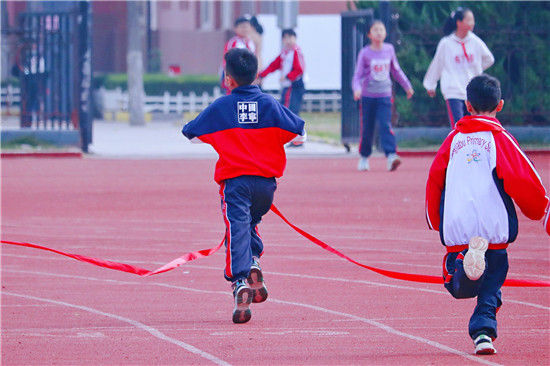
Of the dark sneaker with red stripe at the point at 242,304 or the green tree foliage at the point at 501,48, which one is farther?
the green tree foliage at the point at 501,48

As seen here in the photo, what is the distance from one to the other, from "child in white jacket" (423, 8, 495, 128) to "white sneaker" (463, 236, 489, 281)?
30.1 ft

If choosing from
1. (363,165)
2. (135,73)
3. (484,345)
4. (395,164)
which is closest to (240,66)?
(484,345)

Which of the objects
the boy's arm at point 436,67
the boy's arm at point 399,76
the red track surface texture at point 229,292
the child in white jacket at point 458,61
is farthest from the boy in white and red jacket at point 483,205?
the boy's arm at point 399,76

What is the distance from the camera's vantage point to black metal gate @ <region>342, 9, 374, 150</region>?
69.6 ft

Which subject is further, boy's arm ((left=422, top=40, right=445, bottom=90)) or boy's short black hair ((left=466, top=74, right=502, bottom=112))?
boy's arm ((left=422, top=40, right=445, bottom=90))

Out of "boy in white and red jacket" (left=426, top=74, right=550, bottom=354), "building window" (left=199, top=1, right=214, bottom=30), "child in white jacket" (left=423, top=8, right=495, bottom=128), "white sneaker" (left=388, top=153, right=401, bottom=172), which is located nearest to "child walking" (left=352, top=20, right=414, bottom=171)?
"white sneaker" (left=388, top=153, right=401, bottom=172)

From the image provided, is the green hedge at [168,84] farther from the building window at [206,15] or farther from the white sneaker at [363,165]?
the white sneaker at [363,165]

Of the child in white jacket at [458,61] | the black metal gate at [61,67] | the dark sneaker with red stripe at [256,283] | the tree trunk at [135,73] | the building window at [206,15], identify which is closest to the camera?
the dark sneaker with red stripe at [256,283]

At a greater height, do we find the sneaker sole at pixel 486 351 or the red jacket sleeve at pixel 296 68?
the red jacket sleeve at pixel 296 68

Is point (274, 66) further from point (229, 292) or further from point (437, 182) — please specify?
point (437, 182)

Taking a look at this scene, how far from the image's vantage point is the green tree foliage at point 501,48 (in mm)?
20734

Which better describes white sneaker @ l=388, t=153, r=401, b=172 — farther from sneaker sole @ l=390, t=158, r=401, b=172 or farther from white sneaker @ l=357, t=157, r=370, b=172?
white sneaker @ l=357, t=157, r=370, b=172

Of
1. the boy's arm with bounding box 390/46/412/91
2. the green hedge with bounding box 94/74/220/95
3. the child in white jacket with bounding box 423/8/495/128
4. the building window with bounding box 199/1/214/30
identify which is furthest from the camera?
the building window with bounding box 199/1/214/30

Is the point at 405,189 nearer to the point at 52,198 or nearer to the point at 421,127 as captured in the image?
the point at 52,198
